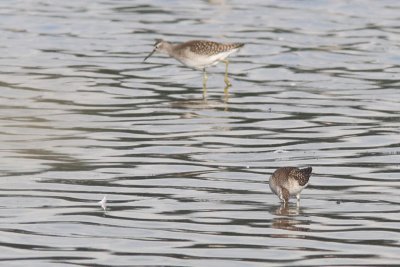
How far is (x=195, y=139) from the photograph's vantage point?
18750 mm

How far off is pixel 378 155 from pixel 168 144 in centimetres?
269

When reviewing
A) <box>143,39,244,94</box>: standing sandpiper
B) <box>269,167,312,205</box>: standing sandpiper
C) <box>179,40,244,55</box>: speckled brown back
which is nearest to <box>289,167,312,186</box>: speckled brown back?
<box>269,167,312,205</box>: standing sandpiper

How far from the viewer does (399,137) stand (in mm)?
18828

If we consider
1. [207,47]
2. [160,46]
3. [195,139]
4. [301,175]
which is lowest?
[195,139]

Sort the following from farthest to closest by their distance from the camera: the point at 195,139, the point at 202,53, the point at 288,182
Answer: the point at 202,53 → the point at 195,139 → the point at 288,182

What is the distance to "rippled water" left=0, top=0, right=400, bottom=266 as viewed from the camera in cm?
1302

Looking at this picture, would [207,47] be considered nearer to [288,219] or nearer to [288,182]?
[288,182]

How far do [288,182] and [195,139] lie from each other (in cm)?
437

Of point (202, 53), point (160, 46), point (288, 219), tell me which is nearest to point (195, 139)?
point (288, 219)

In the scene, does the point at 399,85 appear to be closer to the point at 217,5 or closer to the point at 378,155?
the point at 378,155

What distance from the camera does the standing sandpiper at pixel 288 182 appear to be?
14562 millimetres

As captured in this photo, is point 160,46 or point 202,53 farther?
point 160,46

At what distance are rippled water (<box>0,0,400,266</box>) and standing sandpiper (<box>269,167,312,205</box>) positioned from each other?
188 millimetres

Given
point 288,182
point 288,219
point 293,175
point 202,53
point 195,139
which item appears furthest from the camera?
point 202,53
